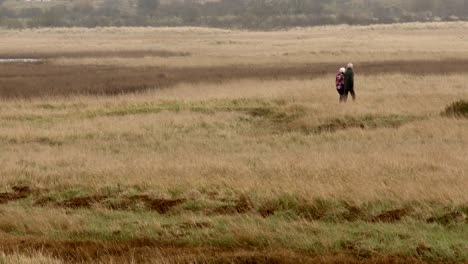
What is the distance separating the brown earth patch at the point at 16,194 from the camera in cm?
1341

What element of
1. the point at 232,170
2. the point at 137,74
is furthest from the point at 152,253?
the point at 137,74

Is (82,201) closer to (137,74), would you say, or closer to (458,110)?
(458,110)

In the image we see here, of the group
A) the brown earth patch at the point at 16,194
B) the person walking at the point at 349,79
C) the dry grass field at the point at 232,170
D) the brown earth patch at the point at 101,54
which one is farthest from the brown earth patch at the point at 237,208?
the brown earth patch at the point at 101,54

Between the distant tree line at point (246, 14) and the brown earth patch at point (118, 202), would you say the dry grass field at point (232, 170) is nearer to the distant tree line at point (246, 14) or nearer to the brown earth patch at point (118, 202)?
the brown earth patch at point (118, 202)

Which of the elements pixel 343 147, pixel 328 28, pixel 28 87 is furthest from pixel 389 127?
pixel 328 28

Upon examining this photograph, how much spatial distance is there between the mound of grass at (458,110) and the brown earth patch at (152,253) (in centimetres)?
1545

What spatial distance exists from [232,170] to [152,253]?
624 centimetres

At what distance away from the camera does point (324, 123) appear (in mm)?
24094

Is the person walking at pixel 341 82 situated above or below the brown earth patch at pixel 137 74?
above

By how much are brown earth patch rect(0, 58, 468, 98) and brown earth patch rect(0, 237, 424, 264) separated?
26.3m

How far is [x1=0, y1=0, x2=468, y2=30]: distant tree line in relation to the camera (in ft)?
434

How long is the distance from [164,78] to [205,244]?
33566 mm

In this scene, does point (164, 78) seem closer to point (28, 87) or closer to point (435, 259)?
point (28, 87)

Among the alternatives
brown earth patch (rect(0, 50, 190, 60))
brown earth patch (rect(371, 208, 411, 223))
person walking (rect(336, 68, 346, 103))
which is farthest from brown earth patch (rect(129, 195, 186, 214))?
brown earth patch (rect(0, 50, 190, 60))
